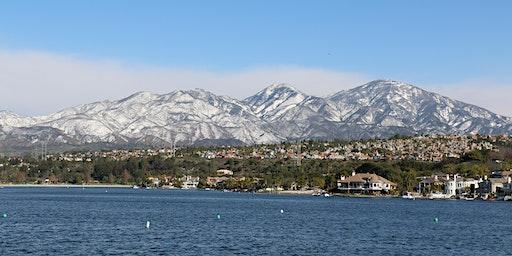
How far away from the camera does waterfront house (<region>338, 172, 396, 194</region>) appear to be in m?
187

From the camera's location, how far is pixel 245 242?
6631 cm

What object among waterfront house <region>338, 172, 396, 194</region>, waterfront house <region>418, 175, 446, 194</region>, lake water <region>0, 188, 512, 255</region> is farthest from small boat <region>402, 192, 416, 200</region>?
lake water <region>0, 188, 512, 255</region>

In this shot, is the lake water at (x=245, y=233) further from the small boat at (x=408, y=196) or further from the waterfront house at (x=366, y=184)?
the waterfront house at (x=366, y=184)

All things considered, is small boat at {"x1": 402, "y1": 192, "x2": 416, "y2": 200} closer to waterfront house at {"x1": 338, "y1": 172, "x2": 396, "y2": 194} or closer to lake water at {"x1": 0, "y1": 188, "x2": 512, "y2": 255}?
waterfront house at {"x1": 338, "y1": 172, "x2": 396, "y2": 194}

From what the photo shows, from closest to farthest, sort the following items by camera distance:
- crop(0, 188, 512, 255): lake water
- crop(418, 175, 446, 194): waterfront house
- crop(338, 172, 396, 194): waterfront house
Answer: crop(0, 188, 512, 255): lake water
crop(418, 175, 446, 194): waterfront house
crop(338, 172, 396, 194): waterfront house

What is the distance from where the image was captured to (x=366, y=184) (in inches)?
7407

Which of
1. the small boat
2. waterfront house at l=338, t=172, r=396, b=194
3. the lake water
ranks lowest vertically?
the lake water

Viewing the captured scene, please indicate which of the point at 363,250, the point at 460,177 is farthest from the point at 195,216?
the point at 460,177

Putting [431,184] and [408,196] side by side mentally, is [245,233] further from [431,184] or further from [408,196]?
[431,184]

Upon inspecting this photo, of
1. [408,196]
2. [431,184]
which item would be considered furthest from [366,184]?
[431,184]

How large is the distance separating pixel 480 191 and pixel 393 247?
397 ft

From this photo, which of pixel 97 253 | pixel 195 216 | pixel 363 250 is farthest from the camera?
pixel 195 216

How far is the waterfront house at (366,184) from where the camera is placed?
186625 millimetres

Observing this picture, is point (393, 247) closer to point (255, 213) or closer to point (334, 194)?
point (255, 213)
